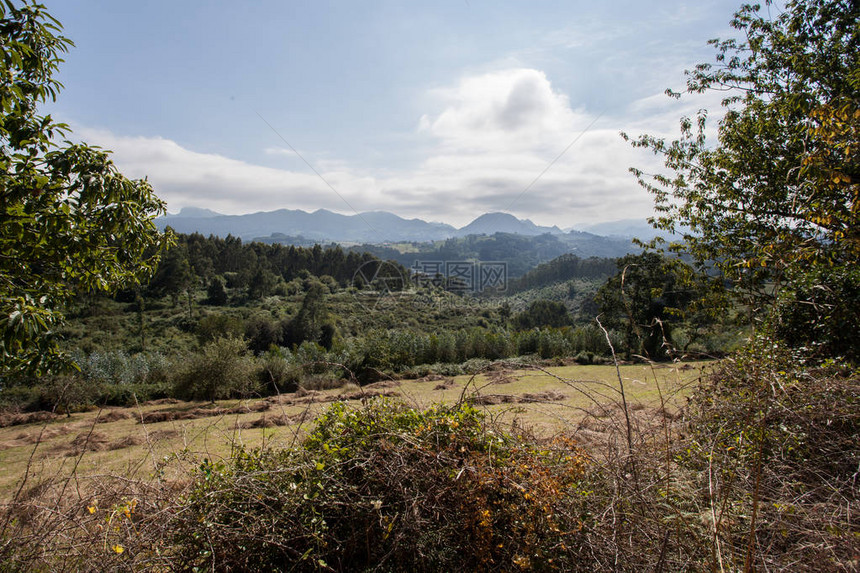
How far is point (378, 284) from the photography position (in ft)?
250

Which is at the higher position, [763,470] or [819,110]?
[819,110]

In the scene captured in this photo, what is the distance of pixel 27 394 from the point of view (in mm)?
22391

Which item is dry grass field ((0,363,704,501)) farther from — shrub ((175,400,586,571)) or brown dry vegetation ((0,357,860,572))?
shrub ((175,400,586,571))

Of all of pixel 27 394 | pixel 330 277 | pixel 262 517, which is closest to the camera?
pixel 262 517

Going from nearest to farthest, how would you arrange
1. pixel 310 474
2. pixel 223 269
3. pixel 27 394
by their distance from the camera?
pixel 310 474, pixel 27 394, pixel 223 269

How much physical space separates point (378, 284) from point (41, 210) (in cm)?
7324

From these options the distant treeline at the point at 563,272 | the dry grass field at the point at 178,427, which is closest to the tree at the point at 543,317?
the dry grass field at the point at 178,427

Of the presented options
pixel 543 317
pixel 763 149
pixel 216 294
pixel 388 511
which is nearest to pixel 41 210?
pixel 388 511

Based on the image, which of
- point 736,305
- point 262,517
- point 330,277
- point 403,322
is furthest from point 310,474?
point 330,277

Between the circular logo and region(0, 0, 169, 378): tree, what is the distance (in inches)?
2547

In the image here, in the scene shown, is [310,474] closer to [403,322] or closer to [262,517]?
[262,517]

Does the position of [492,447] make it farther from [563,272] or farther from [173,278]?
[563,272]

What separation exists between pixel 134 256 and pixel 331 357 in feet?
95.8

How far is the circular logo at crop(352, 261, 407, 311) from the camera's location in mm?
70887
